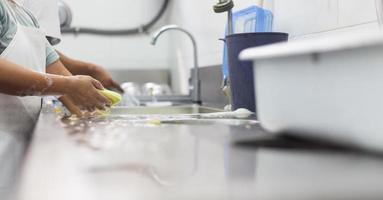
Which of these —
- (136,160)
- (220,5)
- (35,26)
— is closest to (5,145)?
(35,26)

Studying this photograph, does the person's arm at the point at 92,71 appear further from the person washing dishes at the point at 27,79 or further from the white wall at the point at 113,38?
the white wall at the point at 113,38

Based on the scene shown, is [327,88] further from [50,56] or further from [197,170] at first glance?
Result: [50,56]

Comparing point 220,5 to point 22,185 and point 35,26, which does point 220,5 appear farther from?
point 22,185

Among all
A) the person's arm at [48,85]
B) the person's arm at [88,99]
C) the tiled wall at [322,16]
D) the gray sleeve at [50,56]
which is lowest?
the person's arm at [88,99]

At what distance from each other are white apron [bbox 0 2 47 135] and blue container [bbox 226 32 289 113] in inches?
22.5

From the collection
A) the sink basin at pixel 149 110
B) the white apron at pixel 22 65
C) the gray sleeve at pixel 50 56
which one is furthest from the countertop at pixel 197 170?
the sink basin at pixel 149 110

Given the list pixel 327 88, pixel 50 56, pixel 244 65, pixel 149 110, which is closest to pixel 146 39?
pixel 149 110

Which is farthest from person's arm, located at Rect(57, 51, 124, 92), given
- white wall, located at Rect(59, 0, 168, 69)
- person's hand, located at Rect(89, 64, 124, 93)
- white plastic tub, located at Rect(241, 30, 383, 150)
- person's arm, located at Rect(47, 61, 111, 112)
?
white wall, located at Rect(59, 0, 168, 69)

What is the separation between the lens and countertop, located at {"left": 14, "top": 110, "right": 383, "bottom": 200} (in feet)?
1.18

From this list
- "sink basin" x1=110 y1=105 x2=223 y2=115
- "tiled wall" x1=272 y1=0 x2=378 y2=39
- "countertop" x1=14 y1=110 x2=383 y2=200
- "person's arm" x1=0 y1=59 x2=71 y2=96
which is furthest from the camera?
"sink basin" x1=110 y1=105 x2=223 y2=115

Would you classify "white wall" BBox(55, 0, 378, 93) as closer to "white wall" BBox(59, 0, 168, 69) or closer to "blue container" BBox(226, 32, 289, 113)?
"white wall" BBox(59, 0, 168, 69)

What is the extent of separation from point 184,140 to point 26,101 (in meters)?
1.00

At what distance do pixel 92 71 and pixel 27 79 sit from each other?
2.31 feet

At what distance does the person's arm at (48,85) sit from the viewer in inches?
47.3
